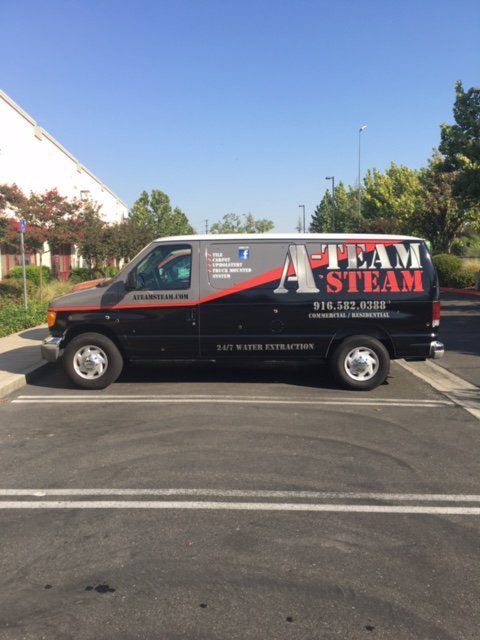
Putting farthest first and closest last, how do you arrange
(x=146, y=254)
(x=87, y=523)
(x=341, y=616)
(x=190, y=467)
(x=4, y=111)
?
1. (x=4, y=111)
2. (x=146, y=254)
3. (x=190, y=467)
4. (x=87, y=523)
5. (x=341, y=616)

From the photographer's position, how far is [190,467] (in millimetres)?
4750

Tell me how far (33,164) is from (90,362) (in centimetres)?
2551

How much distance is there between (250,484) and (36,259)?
26.7 m

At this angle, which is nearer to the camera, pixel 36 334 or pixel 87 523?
pixel 87 523

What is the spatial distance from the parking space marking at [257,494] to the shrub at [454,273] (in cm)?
2480

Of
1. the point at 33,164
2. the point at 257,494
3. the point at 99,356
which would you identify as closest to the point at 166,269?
the point at 99,356

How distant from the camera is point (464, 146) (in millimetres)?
22266

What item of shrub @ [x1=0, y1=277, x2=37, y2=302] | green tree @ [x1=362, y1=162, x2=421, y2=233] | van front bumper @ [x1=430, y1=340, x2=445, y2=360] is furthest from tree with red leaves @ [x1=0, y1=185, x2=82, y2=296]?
green tree @ [x1=362, y1=162, x2=421, y2=233]

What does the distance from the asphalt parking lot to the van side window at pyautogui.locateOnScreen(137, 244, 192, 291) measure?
1.69 meters

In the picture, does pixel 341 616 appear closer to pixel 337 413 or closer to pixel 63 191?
pixel 337 413

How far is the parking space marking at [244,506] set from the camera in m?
3.94

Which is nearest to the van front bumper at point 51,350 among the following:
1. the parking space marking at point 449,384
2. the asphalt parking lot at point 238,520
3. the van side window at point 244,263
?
the asphalt parking lot at point 238,520

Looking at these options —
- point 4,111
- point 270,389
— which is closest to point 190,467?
point 270,389

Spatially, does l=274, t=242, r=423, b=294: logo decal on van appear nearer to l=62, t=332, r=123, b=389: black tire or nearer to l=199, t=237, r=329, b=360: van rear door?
l=199, t=237, r=329, b=360: van rear door
